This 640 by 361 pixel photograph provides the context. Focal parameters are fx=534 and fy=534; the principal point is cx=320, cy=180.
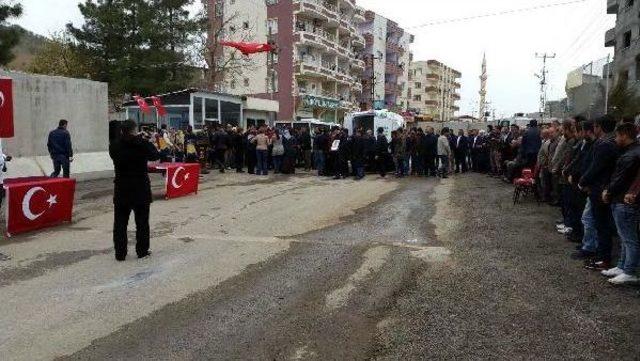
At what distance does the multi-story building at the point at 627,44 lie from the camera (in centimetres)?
3366

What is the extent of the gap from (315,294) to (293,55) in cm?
5146

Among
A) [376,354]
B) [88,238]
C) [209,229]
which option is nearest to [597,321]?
[376,354]

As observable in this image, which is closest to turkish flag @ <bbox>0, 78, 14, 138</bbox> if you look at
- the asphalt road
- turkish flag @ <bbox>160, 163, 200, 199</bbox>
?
the asphalt road

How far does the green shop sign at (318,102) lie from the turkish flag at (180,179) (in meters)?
42.0

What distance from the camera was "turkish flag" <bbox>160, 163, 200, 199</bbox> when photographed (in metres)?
12.7

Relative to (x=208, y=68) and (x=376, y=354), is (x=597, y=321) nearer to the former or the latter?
(x=376, y=354)

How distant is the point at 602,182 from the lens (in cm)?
658

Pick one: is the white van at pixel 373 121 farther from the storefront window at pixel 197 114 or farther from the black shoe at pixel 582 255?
the black shoe at pixel 582 255


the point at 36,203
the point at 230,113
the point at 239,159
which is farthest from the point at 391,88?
the point at 36,203

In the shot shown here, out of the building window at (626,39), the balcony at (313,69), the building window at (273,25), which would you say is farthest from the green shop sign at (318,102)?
the building window at (626,39)

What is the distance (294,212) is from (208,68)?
110ft

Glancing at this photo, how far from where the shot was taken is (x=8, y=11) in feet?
78.1

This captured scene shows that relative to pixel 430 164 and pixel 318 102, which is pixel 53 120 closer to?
pixel 430 164

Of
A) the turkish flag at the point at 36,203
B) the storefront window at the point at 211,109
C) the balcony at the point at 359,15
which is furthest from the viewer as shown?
the balcony at the point at 359,15
